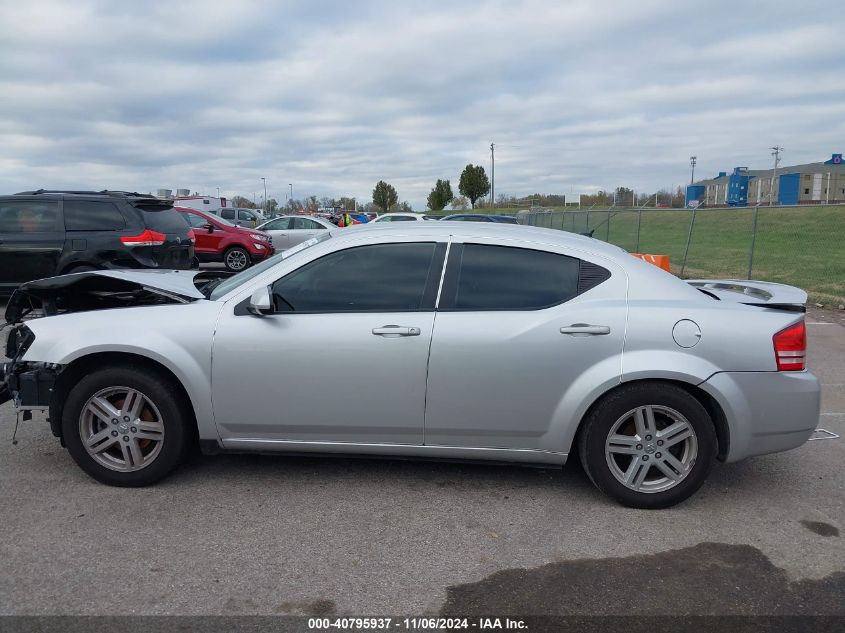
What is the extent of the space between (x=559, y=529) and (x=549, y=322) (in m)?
1.12

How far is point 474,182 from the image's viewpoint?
76.4m

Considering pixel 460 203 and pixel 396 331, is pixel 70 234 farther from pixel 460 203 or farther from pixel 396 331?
pixel 460 203

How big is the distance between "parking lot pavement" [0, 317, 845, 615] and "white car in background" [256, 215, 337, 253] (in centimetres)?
1770

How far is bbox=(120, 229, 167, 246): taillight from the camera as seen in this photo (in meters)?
10.4

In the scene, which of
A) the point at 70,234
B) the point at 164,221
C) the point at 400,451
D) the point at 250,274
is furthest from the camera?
the point at 164,221

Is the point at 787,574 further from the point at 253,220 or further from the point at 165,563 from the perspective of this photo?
the point at 253,220

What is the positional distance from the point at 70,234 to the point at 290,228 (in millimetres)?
12510

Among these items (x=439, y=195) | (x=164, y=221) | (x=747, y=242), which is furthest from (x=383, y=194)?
(x=164, y=221)

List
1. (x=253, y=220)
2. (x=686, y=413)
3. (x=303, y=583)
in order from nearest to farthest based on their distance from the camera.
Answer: (x=303, y=583)
(x=686, y=413)
(x=253, y=220)

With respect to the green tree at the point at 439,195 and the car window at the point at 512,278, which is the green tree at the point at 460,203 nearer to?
the green tree at the point at 439,195

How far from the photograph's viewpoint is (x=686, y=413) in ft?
12.8

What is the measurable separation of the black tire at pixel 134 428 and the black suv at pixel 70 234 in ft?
21.9

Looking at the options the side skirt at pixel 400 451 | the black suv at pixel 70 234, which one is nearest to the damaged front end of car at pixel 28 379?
the side skirt at pixel 400 451

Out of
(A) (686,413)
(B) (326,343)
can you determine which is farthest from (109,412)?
(A) (686,413)
